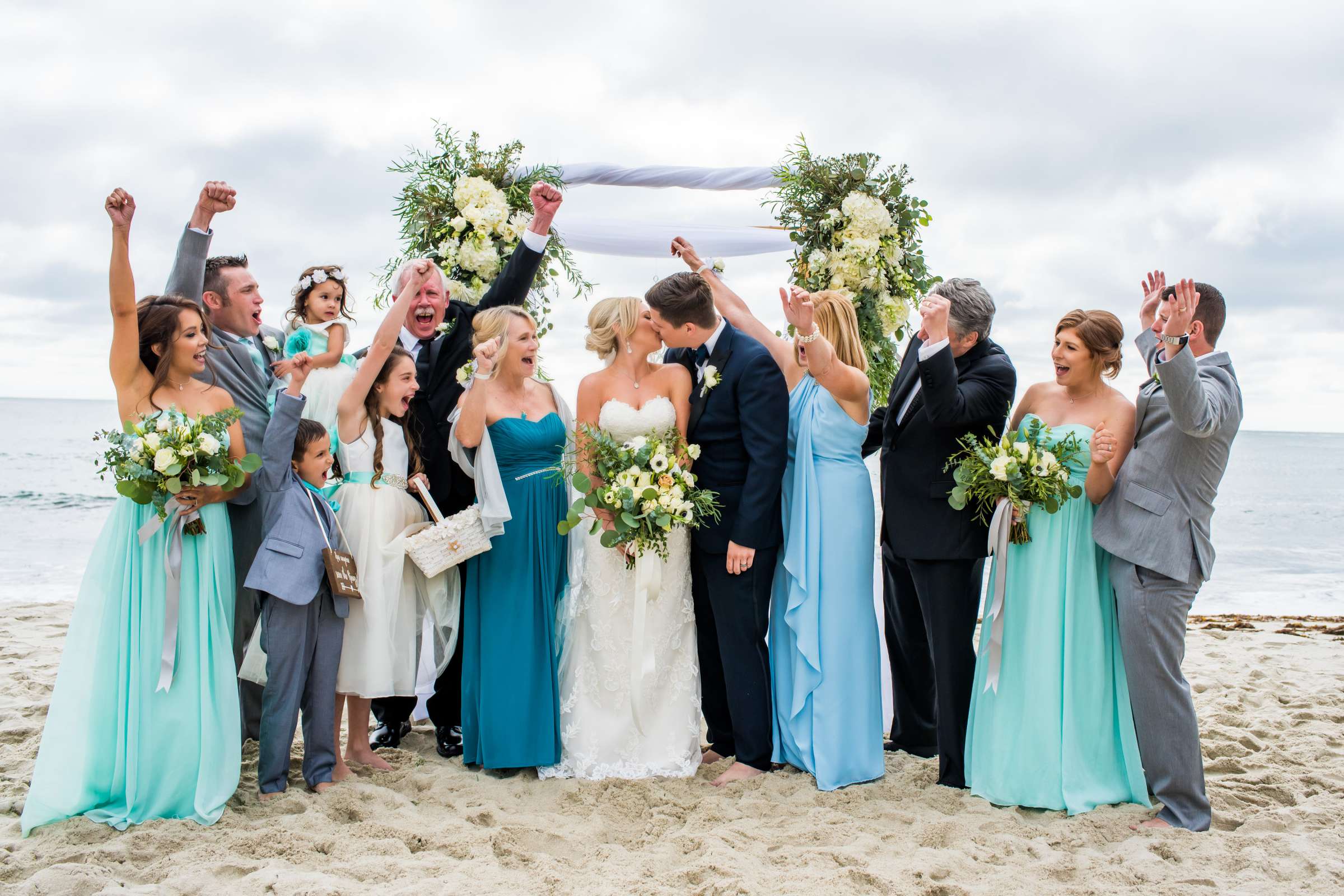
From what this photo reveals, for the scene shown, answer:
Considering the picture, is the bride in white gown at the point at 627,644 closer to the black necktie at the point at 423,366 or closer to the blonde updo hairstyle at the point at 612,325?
the blonde updo hairstyle at the point at 612,325

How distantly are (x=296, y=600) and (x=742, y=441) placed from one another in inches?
88.9

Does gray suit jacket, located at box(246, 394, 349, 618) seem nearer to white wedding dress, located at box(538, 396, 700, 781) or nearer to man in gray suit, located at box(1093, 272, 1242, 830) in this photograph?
white wedding dress, located at box(538, 396, 700, 781)

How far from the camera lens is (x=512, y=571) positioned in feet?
16.3

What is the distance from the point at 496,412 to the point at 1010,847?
311cm

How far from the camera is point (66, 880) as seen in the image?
11.6ft

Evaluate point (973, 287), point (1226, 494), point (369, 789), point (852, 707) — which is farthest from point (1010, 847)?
point (1226, 494)

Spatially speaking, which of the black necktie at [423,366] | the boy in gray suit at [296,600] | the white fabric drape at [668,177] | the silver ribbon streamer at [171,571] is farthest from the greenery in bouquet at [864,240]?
the silver ribbon streamer at [171,571]

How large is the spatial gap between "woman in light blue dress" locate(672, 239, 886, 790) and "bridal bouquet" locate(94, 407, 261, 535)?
2466 millimetres

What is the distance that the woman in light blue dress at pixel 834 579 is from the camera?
15.9 ft

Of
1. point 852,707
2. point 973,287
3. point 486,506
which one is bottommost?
point 852,707

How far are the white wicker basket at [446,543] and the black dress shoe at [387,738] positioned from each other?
138cm

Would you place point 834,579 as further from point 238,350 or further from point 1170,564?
point 238,350

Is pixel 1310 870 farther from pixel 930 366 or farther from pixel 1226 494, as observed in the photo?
pixel 1226 494

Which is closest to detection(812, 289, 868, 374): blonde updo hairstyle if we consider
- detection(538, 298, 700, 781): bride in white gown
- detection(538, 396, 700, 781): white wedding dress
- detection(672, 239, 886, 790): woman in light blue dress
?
detection(672, 239, 886, 790): woman in light blue dress
